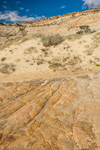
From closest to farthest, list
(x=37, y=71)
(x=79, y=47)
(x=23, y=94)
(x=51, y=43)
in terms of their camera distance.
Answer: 1. (x=23, y=94)
2. (x=37, y=71)
3. (x=79, y=47)
4. (x=51, y=43)

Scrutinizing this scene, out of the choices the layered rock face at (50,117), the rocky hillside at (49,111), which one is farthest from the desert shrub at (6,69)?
the layered rock face at (50,117)

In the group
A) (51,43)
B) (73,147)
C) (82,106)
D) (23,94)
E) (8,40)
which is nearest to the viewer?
(73,147)

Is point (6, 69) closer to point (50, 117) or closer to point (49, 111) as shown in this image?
point (49, 111)

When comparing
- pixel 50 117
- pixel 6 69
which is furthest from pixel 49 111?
pixel 6 69

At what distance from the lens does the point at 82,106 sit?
4281mm

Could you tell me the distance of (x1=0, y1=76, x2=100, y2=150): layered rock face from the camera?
274cm

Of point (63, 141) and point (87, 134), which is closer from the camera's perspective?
point (63, 141)

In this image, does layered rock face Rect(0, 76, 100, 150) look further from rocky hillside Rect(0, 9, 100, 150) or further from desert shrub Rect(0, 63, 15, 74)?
desert shrub Rect(0, 63, 15, 74)

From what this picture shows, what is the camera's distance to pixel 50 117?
3736 mm

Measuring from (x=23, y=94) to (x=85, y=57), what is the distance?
9345 mm

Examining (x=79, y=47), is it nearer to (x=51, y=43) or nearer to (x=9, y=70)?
(x=51, y=43)

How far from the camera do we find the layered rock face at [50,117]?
108 inches

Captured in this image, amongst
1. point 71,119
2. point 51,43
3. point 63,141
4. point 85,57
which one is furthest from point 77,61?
point 63,141

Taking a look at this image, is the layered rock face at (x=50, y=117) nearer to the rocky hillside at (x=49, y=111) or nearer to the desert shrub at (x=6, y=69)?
the rocky hillside at (x=49, y=111)
